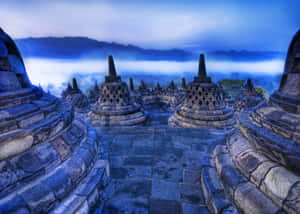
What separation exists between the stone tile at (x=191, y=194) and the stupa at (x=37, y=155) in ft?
4.10

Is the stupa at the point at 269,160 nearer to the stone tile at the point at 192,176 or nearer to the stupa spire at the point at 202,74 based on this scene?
the stone tile at the point at 192,176

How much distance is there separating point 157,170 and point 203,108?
4748 millimetres

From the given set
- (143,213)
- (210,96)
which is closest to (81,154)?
(143,213)

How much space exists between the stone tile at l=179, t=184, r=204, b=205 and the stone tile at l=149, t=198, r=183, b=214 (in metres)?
0.15

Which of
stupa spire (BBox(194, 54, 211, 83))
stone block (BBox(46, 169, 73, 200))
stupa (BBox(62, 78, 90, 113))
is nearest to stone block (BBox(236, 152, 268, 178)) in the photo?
stone block (BBox(46, 169, 73, 200))

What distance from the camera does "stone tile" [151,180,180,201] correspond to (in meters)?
2.49

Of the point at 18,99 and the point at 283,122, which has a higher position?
the point at 18,99

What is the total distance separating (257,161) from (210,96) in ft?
17.8

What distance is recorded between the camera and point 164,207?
2.32m

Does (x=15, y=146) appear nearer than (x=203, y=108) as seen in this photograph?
Yes

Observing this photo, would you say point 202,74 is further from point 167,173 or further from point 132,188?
point 132,188

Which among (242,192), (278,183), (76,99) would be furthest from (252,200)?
(76,99)

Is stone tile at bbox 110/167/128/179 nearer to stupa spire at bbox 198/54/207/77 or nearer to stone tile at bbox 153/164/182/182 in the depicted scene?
stone tile at bbox 153/164/182/182

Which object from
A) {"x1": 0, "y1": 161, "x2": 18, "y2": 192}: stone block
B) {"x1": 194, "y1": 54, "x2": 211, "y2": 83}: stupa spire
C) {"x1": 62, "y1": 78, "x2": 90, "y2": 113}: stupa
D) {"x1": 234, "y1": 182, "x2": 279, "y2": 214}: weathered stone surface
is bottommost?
{"x1": 62, "y1": 78, "x2": 90, "y2": 113}: stupa
